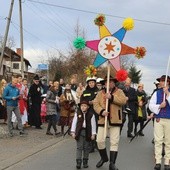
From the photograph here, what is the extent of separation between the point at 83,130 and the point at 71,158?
1.58 m

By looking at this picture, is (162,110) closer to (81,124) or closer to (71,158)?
(81,124)

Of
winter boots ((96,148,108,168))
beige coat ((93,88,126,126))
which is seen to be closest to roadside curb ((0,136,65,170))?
winter boots ((96,148,108,168))

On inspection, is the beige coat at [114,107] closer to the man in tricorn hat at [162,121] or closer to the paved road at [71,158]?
the man in tricorn hat at [162,121]

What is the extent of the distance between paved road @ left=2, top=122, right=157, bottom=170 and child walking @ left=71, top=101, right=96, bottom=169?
1.06 ft

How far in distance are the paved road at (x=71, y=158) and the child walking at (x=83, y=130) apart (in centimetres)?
32

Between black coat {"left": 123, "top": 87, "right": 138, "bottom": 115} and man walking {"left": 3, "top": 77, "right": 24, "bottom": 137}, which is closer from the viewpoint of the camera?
man walking {"left": 3, "top": 77, "right": 24, "bottom": 137}

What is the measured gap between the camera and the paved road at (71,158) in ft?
30.5

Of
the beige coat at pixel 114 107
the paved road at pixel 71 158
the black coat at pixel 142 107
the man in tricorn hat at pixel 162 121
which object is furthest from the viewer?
the black coat at pixel 142 107

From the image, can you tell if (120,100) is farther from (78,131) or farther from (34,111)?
(34,111)

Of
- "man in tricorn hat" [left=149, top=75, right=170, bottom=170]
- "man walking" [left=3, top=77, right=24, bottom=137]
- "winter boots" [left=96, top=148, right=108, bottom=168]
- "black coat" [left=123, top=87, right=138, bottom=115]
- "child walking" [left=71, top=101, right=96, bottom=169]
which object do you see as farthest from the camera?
"black coat" [left=123, top=87, right=138, bottom=115]

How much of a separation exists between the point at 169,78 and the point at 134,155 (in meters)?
2.71

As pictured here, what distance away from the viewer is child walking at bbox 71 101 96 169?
354 inches

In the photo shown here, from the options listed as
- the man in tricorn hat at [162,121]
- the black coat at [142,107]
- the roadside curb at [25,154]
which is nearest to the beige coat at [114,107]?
the man in tricorn hat at [162,121]

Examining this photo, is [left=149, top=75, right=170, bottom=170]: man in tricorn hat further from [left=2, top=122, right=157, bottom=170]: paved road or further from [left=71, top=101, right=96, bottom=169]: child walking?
[left=71, top=101, right=96, bottom=169]: child walking
